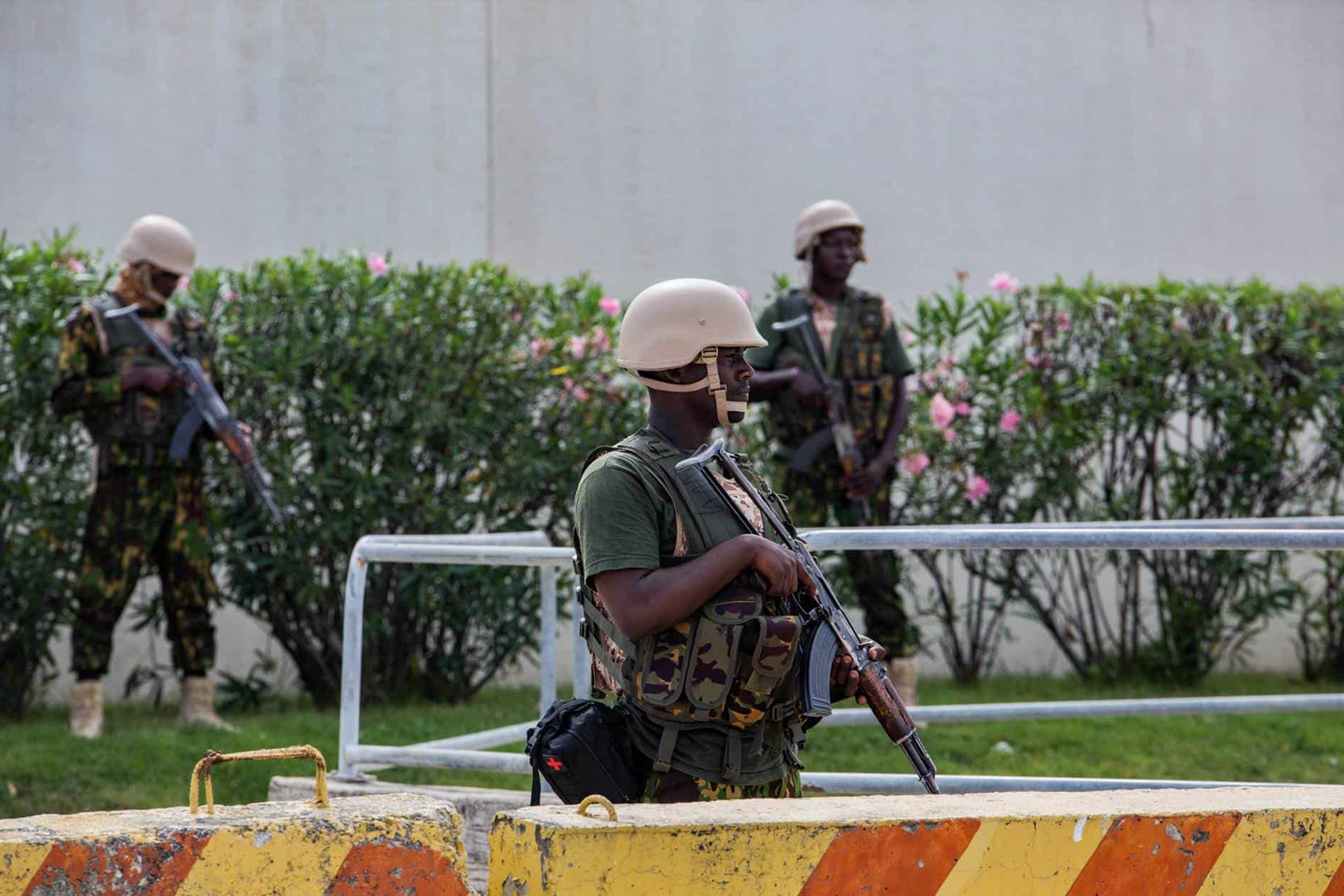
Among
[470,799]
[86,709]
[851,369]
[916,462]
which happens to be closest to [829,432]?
[851,369]

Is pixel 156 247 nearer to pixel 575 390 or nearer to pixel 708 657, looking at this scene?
pixel 575 390

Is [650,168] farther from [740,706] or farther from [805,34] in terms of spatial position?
[740,706]

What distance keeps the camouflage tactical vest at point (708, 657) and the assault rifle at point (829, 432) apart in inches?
150

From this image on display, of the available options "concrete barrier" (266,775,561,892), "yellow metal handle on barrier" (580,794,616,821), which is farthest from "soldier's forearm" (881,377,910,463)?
"yellow metal handle on barrier" (580,794,616,821)

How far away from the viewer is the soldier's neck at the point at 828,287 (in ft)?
23.0

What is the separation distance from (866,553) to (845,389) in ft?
2.43

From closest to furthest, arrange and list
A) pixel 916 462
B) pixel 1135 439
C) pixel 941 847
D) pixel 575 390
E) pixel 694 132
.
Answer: pixel 941 847, pixel 575 390, pixel 916 462, pixel 1135 439, pixel 694 132

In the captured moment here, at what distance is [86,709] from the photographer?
21.8 ft

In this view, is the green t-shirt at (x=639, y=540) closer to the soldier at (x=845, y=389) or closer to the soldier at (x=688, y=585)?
the soldier at (x=688, y=585)

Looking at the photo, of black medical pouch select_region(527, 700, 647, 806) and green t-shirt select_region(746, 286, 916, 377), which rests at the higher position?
green t-shirt select_region(746, 286, 916, 377)

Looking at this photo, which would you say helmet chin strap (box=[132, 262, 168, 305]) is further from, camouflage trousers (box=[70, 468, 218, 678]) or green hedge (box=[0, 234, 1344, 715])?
camouflage trousers (box=[70, 468, 218, 678])

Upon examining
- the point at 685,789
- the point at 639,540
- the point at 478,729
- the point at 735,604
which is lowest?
the point at 478,729

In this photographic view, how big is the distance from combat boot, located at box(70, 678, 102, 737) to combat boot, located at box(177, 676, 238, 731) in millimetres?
355

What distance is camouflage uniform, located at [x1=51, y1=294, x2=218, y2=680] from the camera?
6543mm
